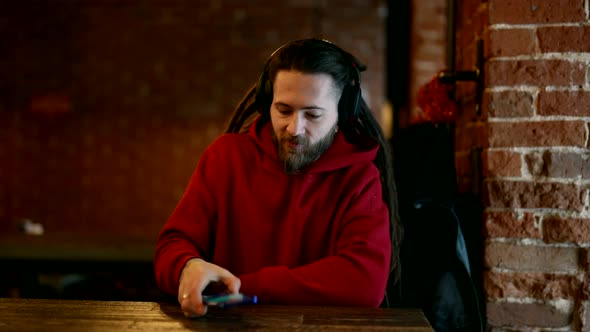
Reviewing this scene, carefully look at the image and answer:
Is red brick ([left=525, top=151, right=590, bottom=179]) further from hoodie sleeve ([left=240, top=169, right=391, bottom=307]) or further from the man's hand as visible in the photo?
the man's hand

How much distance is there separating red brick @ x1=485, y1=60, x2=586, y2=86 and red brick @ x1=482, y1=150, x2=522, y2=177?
0.19 m

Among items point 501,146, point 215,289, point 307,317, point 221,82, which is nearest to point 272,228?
point 215,289

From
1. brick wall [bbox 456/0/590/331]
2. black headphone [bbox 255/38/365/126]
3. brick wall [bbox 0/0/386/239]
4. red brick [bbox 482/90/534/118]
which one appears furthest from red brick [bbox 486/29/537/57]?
brick wall [bbox 0/0/386/239]

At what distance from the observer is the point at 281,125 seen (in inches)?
53.3

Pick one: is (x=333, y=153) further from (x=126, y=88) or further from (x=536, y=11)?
(x=126, y=88)

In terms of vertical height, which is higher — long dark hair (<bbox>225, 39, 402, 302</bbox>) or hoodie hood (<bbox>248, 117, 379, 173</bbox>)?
long dark hair (<bbox>225, 39, 402, 302</bbox>)

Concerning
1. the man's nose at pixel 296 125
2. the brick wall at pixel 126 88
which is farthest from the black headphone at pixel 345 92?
the brick wall at pixel 126 88

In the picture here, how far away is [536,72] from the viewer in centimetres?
146

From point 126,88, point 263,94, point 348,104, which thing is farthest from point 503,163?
point 126,88

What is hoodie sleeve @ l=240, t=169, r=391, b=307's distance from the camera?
1.21 metres

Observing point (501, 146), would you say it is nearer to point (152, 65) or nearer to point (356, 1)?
point (356, 1)

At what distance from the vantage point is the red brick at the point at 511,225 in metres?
1.47

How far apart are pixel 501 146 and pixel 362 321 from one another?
0.71m

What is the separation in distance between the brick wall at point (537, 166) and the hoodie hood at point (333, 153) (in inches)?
13.6
